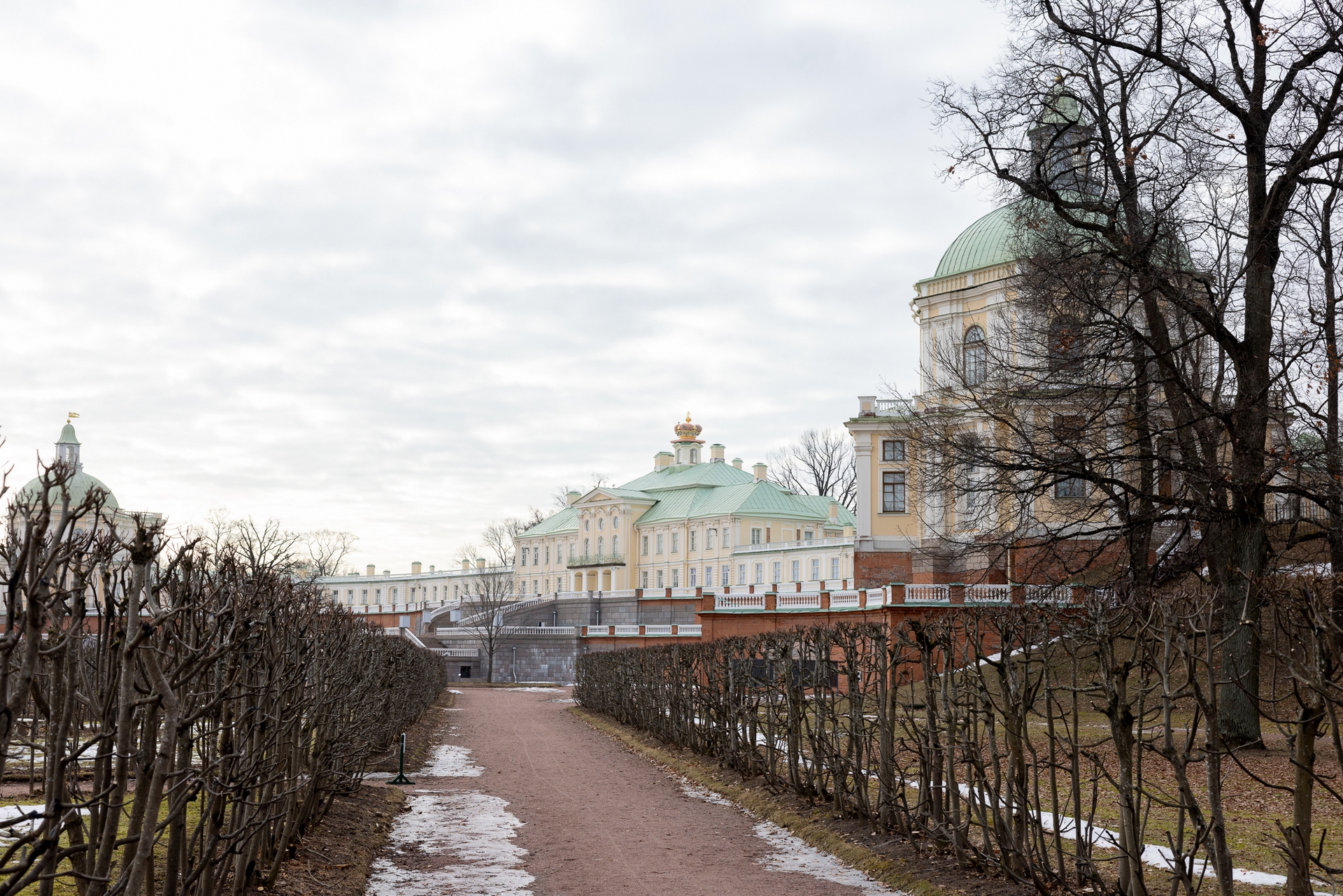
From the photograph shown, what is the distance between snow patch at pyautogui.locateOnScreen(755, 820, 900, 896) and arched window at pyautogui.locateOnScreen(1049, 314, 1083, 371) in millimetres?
8959

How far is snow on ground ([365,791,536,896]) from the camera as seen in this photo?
912cm

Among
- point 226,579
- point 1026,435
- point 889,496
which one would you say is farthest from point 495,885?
point 889,496

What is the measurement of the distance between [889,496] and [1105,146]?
27158mm

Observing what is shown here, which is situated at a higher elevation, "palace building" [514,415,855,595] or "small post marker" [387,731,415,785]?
"palace building" [514,415,855,595]

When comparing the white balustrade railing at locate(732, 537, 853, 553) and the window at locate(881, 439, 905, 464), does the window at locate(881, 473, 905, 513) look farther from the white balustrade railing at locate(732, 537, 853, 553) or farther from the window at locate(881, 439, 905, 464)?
the white balustrade railing at locate(732, 537, 853, 553)

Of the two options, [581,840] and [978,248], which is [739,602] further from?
[581,840]

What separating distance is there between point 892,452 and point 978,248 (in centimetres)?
852

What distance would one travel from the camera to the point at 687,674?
1953 centimetres

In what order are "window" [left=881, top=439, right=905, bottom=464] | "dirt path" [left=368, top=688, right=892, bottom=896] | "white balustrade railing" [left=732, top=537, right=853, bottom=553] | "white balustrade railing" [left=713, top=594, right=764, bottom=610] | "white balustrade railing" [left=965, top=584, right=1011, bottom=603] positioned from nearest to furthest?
"dirt path" [left=368, top=688, right=892, bottom=896]
"white balustrade railing" [left=965, top=584, right=1011, bottom=603]
"white balustrade railing" [left=713, top=594, right=764, bottom=610]
"window" [left=881, top=439, right=905, bottom=464]
"white balustrade railing" [left=732, top=537, right=853, bottom=553]

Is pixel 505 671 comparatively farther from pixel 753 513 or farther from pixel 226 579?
pixel 226 579

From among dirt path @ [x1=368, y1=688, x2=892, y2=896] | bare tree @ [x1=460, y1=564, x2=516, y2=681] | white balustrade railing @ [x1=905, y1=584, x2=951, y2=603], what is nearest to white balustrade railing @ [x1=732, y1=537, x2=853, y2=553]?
bare tree @ [x1=460, y1=564, x2=516, y2=681]

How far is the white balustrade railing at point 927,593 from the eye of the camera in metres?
33.9

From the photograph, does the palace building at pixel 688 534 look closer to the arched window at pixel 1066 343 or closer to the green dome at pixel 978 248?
the green dome at pixel 978 248

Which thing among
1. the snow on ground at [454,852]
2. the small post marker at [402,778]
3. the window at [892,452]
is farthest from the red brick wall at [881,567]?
the snow on ground at [454,852]
